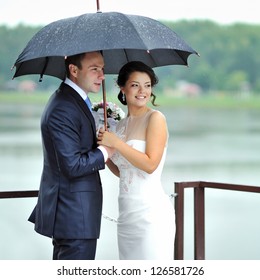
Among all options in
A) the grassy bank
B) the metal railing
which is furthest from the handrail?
the grassy bank

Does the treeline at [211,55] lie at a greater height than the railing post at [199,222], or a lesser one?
greater

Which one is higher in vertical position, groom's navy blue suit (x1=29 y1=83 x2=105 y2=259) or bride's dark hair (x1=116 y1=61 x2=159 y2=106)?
bride's dark hair (x1=116 y1=61 x2=159 y2=106)

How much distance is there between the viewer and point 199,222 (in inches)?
180

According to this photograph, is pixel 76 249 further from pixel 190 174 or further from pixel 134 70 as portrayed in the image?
pixel 190 174

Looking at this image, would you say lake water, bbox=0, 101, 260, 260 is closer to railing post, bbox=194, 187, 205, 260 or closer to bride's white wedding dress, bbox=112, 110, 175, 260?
railing post, bbox=194, 187, 205, 260

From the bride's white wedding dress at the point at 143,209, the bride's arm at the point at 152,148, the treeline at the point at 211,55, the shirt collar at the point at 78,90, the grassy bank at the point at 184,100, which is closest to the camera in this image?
the shirt collar at the point at 78,90

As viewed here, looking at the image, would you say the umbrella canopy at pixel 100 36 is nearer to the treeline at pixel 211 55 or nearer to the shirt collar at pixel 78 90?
the shirt collar at pixel 78 90

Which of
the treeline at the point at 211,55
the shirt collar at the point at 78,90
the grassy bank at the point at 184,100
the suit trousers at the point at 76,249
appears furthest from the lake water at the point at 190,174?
the treeline at the point at 211,55

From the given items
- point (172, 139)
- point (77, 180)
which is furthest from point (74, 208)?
point (172, 139)

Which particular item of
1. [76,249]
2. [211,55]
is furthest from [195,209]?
[211,55]

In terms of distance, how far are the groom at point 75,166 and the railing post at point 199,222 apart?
1.12 m

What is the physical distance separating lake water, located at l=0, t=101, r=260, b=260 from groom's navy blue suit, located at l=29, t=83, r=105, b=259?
2.39 m

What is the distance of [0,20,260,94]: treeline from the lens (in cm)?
3516

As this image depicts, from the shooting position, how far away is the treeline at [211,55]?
35.2m
